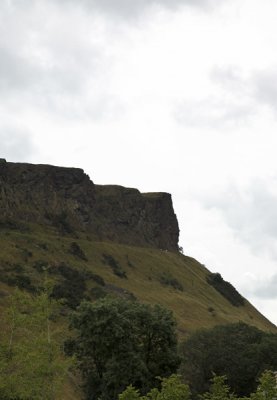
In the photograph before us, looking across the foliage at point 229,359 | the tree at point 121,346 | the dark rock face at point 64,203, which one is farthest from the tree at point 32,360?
the dark rock face at point 64,203

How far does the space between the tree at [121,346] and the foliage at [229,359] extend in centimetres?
2071

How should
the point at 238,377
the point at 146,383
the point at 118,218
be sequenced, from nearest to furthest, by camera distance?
the point at 146,383
the point at 238,377
the point at 118,218

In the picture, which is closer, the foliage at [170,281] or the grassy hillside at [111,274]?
the grassy hillside at [111,274]

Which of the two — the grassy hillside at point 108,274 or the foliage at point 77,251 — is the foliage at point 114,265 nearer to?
the grassy hillside at point 108,274

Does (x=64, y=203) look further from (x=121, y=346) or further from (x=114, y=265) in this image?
(x=121, y=346)

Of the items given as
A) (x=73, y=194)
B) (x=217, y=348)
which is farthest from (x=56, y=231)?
(x=217, y=348)

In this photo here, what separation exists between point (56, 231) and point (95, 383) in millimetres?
117771

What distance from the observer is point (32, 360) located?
94.1 ft

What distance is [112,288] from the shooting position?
130m

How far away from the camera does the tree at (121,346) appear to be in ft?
145

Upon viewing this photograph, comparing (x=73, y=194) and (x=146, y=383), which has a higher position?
(x=73, y=194)

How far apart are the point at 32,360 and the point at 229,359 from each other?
44.6 metres

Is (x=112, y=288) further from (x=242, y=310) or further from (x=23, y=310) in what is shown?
(x=23, y=310)

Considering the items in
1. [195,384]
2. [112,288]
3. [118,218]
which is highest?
[118,218]
